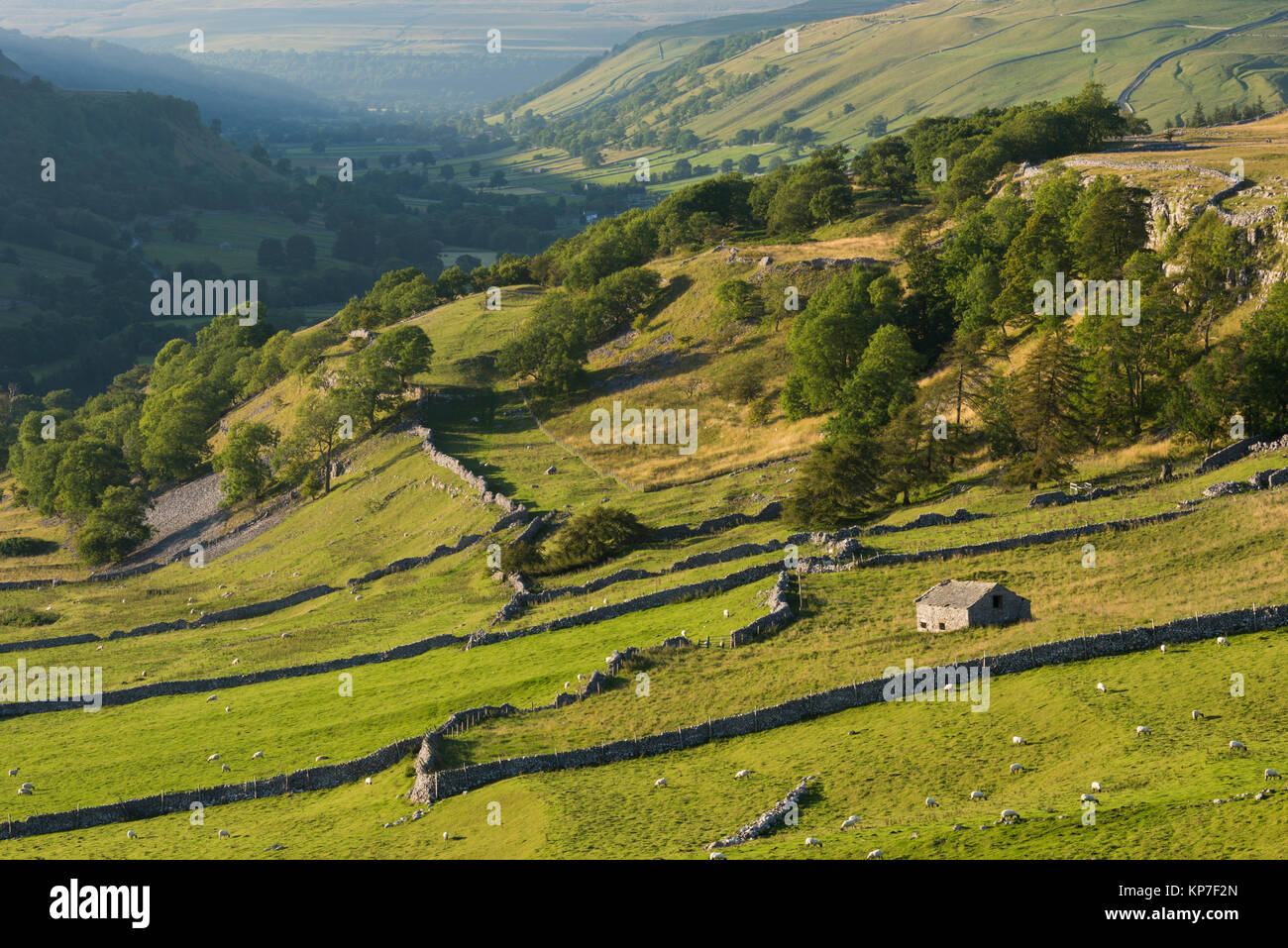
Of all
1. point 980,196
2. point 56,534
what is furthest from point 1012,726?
point 56,534

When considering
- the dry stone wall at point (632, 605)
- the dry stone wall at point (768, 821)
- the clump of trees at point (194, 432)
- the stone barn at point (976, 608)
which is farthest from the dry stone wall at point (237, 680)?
the clump of trees at point (194, 432)

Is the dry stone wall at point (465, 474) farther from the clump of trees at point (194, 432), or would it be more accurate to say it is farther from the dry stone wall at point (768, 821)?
the dry stone wall at point (768, 821)

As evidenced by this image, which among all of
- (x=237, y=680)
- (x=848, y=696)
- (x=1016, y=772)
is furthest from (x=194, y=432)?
(x=1016, y=772)

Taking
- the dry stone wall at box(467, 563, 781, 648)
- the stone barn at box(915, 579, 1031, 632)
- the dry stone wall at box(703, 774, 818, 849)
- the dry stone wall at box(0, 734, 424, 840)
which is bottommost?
the dry stone wall at box(0, 734, 424, 840)

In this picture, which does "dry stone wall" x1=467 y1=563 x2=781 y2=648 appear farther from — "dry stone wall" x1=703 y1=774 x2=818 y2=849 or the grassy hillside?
"dry stone wall" x1=703 y1=774 x2=818 y2=849

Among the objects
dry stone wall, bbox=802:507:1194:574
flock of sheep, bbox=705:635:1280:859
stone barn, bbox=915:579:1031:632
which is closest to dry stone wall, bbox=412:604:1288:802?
flock of sheep, bbox=705:635:1280:859

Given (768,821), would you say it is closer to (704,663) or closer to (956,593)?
(704,663)

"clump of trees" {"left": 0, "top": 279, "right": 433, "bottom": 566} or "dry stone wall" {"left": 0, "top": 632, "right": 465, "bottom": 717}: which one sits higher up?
"clump of trees" {"left": 0, "top": 279, "right": 433, "bottom": 566}

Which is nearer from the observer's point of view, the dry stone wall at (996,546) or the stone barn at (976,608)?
the stone barn at (976,608)

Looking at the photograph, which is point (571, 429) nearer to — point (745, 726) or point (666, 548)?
point (666, 548)
